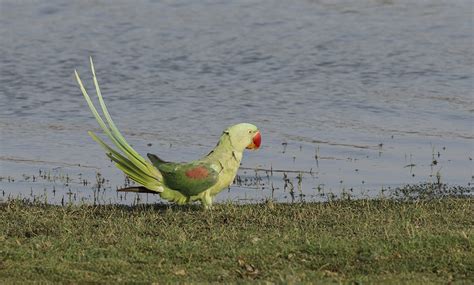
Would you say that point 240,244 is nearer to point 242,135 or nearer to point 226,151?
point 226,151

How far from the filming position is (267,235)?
28.3ft

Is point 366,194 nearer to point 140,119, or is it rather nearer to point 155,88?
point 140,119

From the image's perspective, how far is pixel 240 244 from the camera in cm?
832

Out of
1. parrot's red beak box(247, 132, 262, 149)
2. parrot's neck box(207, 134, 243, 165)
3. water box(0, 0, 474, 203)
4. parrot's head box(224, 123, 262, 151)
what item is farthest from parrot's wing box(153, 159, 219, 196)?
water box(0, 0, 474, 203)

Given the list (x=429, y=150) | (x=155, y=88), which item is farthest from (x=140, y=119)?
(x=429, y=150)

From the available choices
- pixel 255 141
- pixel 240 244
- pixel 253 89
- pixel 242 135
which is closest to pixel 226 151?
pixel 242 135

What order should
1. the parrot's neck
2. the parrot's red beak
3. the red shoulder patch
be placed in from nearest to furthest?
the red shoulder patch < the parrot's neck < the parrot's red beak

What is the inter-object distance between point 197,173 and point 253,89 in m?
6.83

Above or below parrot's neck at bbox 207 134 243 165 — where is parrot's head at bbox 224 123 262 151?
above

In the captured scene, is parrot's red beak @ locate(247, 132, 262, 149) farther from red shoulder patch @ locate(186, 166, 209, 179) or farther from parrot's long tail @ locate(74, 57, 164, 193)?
parrot's long tail @ locate(74, 57, 164, 193)

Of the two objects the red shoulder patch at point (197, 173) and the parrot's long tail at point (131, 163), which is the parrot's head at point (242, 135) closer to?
the red shoulder patch at point (197, 173)

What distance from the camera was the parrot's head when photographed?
9.62 metres

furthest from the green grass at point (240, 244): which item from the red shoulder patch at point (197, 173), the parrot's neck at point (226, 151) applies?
the parrot's neck at point (226, 151)

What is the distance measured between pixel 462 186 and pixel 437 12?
10318mm
